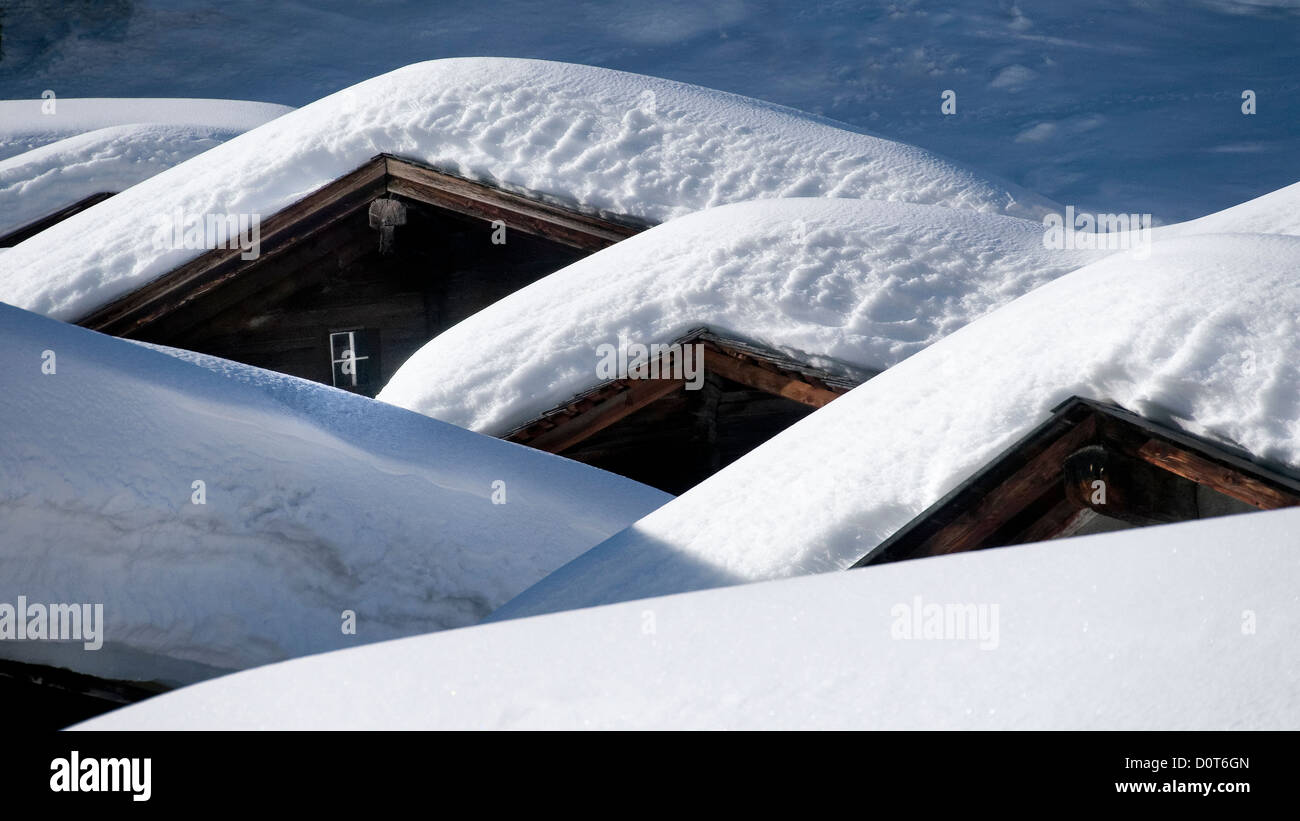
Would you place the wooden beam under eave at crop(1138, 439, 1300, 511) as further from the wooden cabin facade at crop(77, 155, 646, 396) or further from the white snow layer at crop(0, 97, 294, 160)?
the white snow layer at crop(0, 97, 294, 160)

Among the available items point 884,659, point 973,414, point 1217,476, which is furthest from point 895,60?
point 884,659

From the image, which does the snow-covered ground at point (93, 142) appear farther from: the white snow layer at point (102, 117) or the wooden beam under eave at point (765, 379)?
the wooden beam under eave at point (765, 379)

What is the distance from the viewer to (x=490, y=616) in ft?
10.2

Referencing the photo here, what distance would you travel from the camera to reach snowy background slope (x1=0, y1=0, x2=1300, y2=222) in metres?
36.5

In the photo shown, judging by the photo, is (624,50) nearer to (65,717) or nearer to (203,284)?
(203,284)

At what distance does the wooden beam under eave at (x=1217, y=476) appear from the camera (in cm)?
259

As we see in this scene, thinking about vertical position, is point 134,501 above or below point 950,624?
above

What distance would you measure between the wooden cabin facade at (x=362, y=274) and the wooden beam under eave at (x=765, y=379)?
1694 millimetres

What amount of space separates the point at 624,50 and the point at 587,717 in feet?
148

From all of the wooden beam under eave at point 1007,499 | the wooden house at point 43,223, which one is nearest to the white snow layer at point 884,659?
the wooden beam under eave at point 1007,499

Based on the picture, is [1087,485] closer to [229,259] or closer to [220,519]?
[220,519]

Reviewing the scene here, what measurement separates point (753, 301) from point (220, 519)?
8.90 ft

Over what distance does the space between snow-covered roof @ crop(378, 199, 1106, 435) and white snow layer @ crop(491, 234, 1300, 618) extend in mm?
1599
